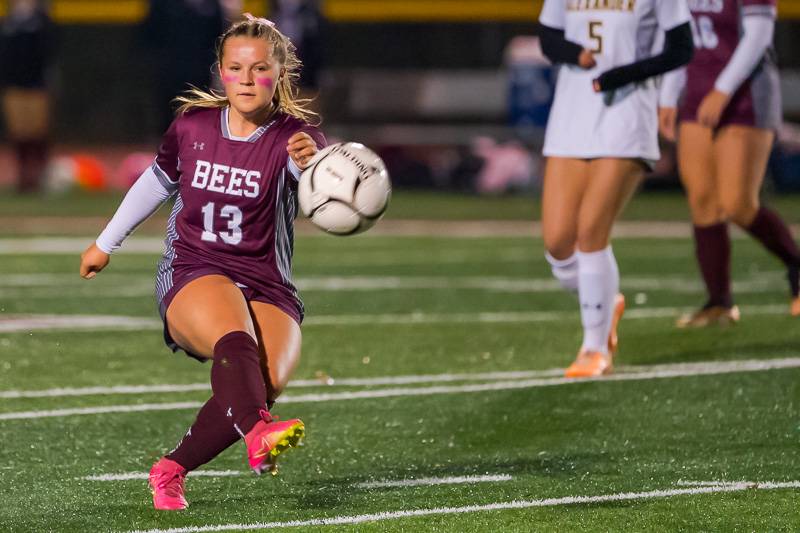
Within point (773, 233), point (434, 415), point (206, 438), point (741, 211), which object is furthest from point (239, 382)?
point (773, 233)

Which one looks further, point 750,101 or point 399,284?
point 399,284

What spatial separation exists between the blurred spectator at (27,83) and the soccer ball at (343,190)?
17.9m

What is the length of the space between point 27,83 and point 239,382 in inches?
749

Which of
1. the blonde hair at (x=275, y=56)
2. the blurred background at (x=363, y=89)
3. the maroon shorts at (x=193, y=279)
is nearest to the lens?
the maroon shorts at (x=193, y=279)

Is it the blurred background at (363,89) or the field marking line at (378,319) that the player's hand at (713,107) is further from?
the blurred background at (363,89)

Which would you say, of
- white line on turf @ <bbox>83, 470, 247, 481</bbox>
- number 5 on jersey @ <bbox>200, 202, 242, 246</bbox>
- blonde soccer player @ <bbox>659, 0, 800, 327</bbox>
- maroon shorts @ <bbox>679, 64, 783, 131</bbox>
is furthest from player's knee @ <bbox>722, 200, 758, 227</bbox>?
number 5 on jersey @ <bbox>200, 202, 242, 246</bbox>

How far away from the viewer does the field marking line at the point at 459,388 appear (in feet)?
23.1

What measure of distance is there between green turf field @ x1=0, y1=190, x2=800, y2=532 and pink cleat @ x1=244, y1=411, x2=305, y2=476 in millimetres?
195

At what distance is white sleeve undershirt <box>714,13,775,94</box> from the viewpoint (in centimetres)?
930

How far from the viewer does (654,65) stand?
7816mm

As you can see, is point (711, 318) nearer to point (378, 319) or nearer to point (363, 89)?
point (378, 319)

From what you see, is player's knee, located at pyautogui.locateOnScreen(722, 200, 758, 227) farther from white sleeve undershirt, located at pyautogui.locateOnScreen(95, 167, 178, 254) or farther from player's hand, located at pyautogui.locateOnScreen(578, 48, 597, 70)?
white sleeve undershirt, located at pyautogui.locateOnScreen(95, 167, 178, 254)

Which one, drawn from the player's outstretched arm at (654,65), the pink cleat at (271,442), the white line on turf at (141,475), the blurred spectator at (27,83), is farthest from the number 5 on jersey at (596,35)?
the blurred spectator at (27,83)

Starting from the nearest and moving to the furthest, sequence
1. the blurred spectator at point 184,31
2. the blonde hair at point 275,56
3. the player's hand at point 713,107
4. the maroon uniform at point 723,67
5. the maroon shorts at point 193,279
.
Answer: the maroon shorts at point 193,279 → the blonde hair at point 275,56 → the player's hand at point 713,107 → the maroon uniform at point 723,67 → the blurred spectator at point 184,31
